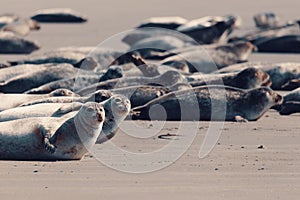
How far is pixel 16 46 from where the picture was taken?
53.9 feet

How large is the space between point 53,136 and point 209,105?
274cm

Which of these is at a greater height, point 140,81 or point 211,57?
point 140,81

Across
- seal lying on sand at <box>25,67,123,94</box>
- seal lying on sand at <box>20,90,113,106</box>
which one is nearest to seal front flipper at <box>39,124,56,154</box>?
seal lying on sand at <box>20,90,113,106</box>

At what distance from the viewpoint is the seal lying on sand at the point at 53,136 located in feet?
23.4

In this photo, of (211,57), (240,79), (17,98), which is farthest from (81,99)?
(211,57)

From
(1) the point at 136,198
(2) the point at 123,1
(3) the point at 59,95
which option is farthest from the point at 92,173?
(2) the point at 123,1

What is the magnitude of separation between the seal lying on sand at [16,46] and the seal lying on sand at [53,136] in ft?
30.0

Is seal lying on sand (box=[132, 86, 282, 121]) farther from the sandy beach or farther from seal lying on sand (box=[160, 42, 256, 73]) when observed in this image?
seal lying on sand (box=[160, 42, 256, 73])

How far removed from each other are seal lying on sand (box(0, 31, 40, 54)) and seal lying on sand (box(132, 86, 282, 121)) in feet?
23.1

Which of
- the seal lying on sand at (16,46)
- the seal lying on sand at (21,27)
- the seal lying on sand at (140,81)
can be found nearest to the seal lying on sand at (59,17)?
the seal lying on sand at (21,27)

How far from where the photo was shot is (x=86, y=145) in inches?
284

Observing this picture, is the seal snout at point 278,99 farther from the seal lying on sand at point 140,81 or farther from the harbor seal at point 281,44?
the harbor seal at point 281,44

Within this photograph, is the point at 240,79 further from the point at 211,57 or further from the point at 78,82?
the point at 211,57

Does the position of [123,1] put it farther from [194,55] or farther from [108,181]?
[108,181]
